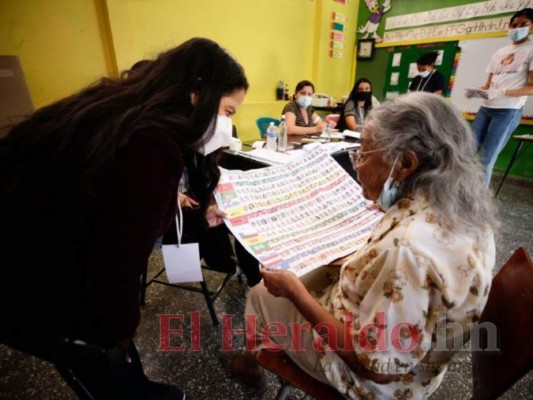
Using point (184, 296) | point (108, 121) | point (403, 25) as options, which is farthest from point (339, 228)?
point (403, 25)

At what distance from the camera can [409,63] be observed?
4254 mm

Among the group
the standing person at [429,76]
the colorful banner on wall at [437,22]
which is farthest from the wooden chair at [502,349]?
the colorful banner on wall at [437,22]

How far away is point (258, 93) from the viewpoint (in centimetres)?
378

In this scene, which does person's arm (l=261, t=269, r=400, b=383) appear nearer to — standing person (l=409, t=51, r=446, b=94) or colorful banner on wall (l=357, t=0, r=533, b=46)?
standing person (l=409, t=51, r=446, b=94)

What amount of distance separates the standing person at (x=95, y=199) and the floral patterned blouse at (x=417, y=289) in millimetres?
429

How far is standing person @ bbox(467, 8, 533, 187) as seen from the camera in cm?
237

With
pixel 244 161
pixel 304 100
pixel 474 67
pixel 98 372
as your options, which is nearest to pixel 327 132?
pixel 304 100

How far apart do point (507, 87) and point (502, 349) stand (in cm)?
294

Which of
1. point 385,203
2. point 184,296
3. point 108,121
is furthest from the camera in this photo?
point 184,296

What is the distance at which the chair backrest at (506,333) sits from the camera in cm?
48

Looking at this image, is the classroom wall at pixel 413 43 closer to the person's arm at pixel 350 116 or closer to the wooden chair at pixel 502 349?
the person's arm at pixel 350 116

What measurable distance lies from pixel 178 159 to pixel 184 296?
1.29m

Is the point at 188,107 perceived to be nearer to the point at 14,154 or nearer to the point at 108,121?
the point at 108,121

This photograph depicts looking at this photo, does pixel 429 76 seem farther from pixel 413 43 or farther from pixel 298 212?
pixel 298 212
